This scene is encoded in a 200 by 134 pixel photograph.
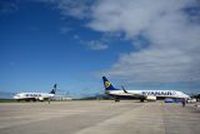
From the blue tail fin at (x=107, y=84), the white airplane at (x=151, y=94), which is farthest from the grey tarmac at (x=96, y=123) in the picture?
the blue tail fin at (x=107, y=84)

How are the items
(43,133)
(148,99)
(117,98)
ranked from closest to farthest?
1. (43,133)
2. (148,99)
3. (117,98)

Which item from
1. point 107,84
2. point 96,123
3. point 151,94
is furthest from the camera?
point 107,84

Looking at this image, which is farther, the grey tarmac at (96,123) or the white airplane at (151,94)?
the white airplane at (151,94)

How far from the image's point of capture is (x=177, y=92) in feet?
372

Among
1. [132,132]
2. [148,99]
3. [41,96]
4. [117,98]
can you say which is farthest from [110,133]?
[41,96]

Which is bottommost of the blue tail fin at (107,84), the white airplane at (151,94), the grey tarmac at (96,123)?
the grey tarmac at (96,123)

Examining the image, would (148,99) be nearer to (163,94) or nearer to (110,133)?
(163,94)

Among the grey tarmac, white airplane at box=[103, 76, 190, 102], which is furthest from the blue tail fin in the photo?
the grey tarmac

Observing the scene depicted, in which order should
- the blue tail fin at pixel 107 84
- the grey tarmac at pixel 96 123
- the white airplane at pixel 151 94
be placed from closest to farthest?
1. the grey tarmac at pixel 96 123
2. the white airplane at pixel 151 94
3. the blue tail fin at pixel 107 84

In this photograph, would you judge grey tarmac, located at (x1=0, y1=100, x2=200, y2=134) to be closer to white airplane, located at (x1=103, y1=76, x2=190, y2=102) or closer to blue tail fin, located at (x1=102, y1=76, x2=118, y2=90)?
white airplane, located at (x1=103, y1=76, x2=190, y2=102)

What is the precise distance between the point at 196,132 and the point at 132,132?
3269mm

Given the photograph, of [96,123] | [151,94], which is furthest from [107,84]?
[96,123]

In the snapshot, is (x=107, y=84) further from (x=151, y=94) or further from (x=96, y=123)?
(x=96, y=123)

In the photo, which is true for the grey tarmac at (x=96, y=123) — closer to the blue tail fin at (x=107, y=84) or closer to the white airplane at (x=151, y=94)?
the white airplane at (x=151, y=94)
